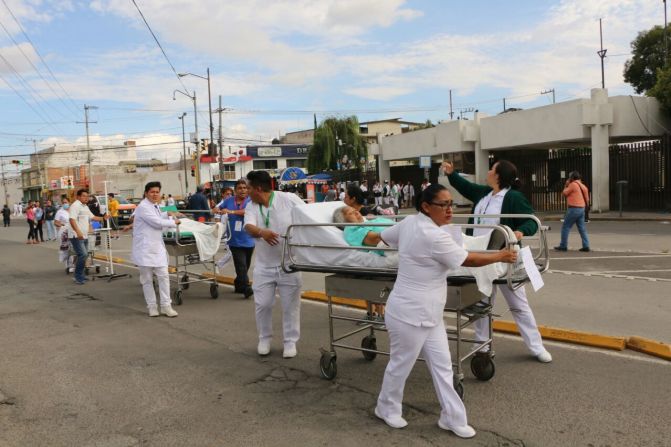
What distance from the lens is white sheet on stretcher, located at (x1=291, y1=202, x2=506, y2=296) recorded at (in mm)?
4410

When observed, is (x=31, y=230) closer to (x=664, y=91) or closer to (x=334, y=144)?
(x=664, y=91)

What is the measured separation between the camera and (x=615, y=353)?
18.7ft

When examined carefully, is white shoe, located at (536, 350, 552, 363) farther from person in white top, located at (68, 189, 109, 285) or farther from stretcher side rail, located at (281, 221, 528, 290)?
person in white top, located at (68, 189, 109, 285)

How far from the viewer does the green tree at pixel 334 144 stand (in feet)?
189

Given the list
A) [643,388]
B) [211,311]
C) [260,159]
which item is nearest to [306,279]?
[211,311]

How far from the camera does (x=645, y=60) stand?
3891 centimetres

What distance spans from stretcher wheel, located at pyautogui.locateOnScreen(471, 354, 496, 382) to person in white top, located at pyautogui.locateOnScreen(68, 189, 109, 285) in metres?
9.33

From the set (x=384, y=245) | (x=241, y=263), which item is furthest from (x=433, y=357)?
(x=241, y=263)

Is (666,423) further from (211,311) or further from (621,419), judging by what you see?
(211,311)

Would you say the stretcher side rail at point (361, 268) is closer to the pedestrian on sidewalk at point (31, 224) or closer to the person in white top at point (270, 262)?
the person in white top at point (270, 262)

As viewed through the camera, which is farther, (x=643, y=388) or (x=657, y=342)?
(x=657, y=342)

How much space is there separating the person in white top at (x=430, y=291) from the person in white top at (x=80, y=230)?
9.62 meters

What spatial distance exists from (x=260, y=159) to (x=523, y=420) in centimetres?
7175

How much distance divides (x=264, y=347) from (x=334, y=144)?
52.7 m
